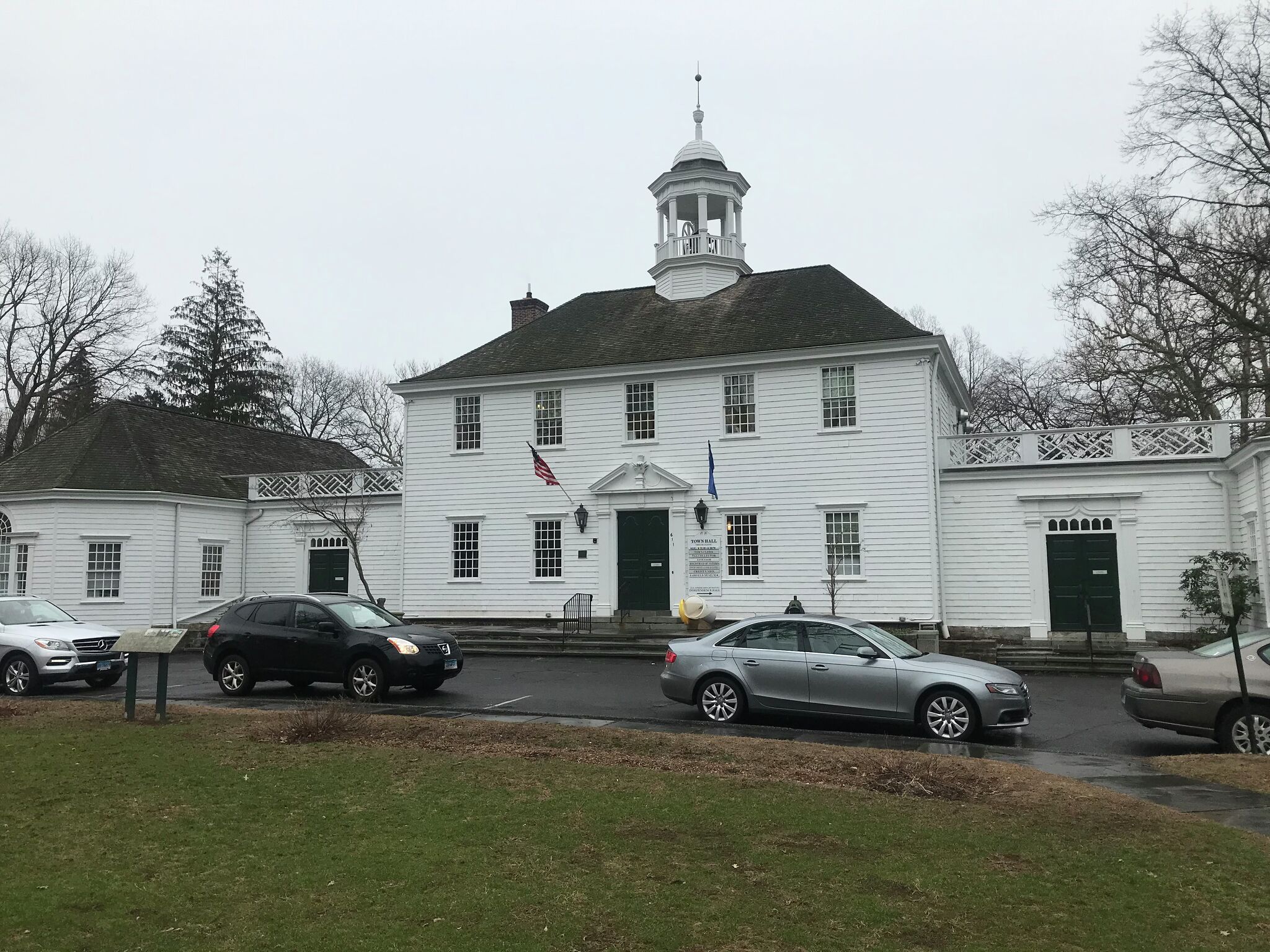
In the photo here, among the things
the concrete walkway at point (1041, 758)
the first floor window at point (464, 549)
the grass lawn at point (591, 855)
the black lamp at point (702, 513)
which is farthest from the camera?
the first floor window at point (464, 549)

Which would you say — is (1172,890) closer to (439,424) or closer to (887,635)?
(887,635)

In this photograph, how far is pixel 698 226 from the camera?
29.6 m

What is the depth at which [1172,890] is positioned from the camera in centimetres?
560

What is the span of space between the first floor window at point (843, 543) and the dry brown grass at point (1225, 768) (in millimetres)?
13082

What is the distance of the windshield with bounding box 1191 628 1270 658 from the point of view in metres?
10.8

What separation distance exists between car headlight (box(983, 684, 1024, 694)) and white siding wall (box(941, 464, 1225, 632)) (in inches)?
478

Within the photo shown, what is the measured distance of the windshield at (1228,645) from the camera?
1078cm

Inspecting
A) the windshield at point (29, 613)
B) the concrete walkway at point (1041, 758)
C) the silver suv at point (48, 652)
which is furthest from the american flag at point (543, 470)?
the concrete walkway at point (1041, 758)

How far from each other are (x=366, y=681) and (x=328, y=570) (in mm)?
15664

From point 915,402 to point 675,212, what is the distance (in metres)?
→ 10.7

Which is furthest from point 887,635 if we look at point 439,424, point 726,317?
point 439,424

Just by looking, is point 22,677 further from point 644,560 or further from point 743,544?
point 743,544

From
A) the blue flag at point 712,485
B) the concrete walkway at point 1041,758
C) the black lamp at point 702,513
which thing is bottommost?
the concrete walkway at point 1041,758

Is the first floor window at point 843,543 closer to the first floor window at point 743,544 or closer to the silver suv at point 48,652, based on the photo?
the first floor window at point 743,544
